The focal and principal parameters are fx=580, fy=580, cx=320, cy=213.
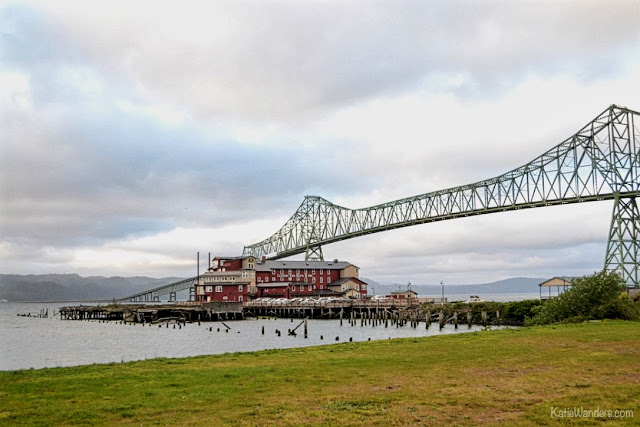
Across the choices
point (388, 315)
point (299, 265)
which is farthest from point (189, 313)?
point (299, 265)

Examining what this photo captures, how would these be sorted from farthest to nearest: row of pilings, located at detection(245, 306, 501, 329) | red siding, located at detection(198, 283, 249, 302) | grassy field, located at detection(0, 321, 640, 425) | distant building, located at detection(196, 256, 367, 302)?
distant building, located at detection(196, 256, 367, 302) → red siding, located at detection(198, 283, 249, 302) → row of pilings, located at detection(245, 306, 501, 329) → grassy field, located at detection(0, 321, 640, 425)

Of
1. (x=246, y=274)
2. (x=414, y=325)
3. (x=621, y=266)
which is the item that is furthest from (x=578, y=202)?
(x=246, y=274)

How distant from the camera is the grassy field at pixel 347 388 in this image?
47.9 ft

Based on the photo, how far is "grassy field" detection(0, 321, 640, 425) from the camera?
14602 mm

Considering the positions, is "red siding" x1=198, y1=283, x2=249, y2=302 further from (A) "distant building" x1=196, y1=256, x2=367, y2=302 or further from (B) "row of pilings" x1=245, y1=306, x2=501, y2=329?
(B) "row of pilings" x1=245, y1=306, x2=501, y2=329

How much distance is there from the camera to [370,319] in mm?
89438

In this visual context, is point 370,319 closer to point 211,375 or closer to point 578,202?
point 578,202

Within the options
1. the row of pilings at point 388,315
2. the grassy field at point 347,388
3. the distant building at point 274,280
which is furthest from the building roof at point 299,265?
the grassy field at point 347,388

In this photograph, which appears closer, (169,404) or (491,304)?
(169,404)

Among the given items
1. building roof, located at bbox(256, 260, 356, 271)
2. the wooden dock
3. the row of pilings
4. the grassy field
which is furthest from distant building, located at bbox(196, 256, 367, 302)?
Answer: the grassy field

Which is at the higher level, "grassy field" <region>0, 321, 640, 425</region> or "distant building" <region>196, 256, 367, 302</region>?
"distant building" <region>196, 256, 367, 302</region>

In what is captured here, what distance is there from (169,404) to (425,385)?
25.3 ft

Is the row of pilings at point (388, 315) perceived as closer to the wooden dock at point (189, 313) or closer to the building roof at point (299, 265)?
the wooden dock at point (189, 313)

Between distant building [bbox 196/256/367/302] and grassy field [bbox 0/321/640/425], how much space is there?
90.2 meters
